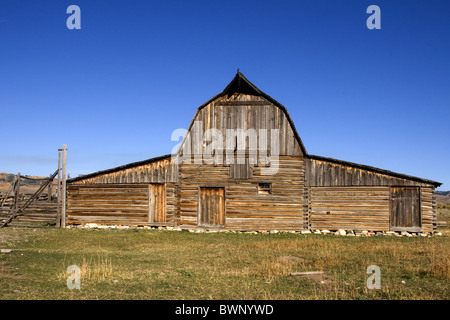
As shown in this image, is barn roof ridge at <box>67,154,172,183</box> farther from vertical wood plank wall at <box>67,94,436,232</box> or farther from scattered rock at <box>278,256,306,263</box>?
scattered rock at <box>278,256,306,263</box>

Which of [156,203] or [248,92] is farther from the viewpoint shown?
[156,203]

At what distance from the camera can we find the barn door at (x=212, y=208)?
86.6ft

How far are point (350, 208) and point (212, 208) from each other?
810 centimetres

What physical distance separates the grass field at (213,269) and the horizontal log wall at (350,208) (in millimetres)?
5951

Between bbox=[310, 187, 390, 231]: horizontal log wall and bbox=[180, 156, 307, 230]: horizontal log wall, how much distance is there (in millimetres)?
918

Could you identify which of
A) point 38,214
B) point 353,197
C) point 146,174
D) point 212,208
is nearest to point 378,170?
point 353,197

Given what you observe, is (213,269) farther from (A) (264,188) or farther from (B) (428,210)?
(B) (428,210)

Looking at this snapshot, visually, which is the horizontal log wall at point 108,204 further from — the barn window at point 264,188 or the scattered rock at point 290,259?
the scattered rock at point 290,259

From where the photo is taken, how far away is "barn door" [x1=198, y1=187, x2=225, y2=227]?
26391 mm

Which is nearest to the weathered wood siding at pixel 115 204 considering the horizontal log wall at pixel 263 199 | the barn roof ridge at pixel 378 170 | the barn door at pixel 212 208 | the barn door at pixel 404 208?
the barn door at pixel 212 208

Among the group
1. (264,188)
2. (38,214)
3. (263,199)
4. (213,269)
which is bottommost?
(213,269)

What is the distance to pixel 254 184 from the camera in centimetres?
2609
